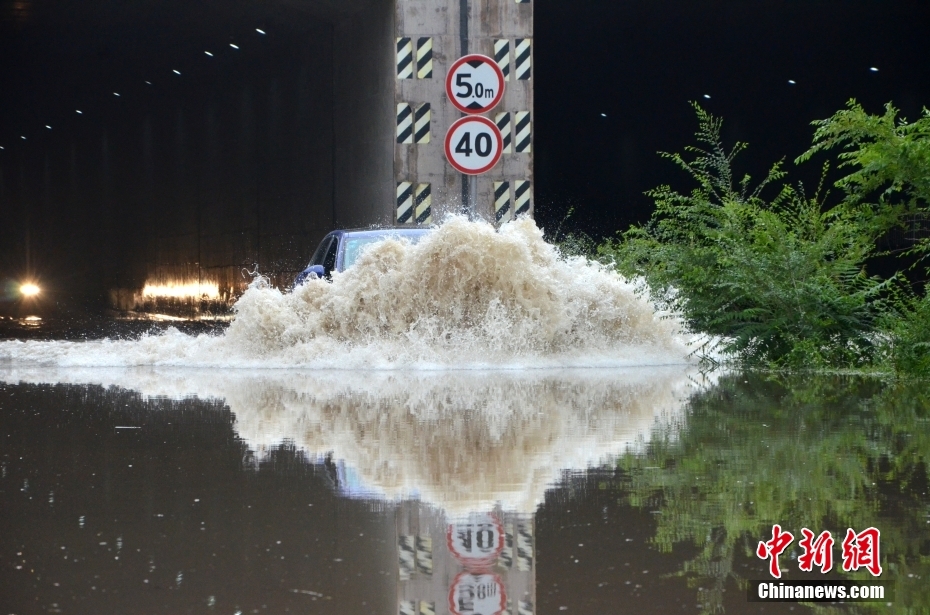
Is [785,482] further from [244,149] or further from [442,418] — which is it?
[244,149]

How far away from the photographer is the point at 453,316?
14477mm

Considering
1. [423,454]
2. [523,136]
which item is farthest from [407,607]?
[523,136]

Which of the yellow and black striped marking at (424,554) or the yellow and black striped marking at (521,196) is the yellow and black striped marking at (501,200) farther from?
the yellow and black striped marking at (424,554)

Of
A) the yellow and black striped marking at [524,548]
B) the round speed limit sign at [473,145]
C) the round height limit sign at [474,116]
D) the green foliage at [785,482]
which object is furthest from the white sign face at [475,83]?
the yellow and black striped marking at [524,548]

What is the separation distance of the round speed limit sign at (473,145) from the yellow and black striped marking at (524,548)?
12565 millimetres

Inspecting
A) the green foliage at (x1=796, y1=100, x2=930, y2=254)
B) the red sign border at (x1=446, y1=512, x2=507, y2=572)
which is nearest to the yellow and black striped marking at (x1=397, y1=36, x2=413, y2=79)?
the green foliage at (x1=796, y1=100, x2=930, y2=254)

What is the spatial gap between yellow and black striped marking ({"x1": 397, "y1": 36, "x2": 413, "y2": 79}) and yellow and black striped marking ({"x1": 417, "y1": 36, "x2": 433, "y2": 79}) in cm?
11

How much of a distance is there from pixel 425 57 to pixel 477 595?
16498 millimetres

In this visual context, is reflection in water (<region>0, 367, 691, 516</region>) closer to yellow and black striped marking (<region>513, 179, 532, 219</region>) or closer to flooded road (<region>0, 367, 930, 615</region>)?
flooded road (<region>0, 367, 930, 615</region>)

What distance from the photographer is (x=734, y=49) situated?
99.9 ft

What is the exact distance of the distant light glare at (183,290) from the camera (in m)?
35.5

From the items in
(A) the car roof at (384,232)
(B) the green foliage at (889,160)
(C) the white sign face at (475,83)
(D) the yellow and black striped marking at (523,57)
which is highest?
(D) the yellow and black striped marking at (523,57)

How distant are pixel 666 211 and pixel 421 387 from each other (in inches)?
195

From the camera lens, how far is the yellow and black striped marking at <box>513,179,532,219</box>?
65.4ft
